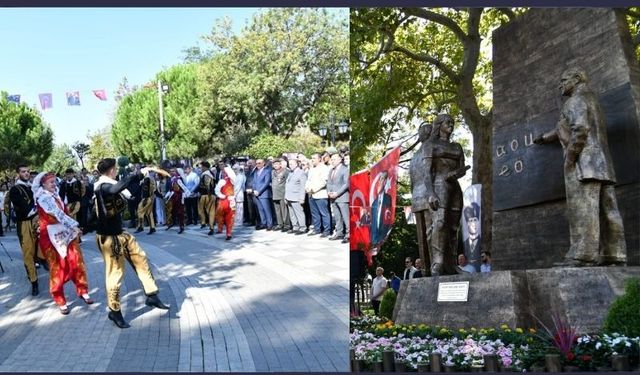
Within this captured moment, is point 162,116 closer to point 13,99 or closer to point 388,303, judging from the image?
point 13,99

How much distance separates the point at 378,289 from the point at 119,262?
2.52m

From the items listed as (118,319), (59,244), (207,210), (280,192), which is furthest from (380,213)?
(59,244)

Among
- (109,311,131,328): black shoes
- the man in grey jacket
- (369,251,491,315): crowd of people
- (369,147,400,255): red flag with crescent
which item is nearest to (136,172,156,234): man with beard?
(109,311,131,328): black shoes

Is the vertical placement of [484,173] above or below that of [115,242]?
above

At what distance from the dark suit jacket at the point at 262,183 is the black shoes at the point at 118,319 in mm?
1170

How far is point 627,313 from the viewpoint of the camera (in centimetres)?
451

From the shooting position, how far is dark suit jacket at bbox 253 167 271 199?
451 centimetres

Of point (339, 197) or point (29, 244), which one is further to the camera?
point (29, 244)

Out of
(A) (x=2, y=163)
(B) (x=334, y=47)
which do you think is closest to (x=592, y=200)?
(B) (x=334, y=47)

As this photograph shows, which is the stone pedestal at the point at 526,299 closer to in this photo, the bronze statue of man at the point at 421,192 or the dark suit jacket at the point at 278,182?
the bronze statue of man at the point at 421,192

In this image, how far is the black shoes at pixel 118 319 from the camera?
430 cm

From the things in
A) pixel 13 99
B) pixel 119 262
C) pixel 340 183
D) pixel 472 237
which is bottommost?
pixel 472 237

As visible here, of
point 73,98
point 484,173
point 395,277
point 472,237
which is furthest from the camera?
point 484,173

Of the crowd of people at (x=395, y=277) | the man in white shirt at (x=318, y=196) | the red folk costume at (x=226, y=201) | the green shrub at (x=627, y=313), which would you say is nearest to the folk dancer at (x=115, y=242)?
the red folk costume at (x=226, y=201)
